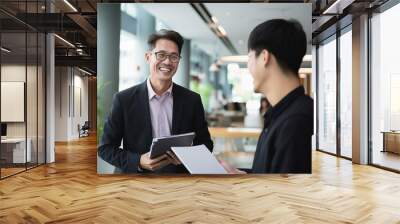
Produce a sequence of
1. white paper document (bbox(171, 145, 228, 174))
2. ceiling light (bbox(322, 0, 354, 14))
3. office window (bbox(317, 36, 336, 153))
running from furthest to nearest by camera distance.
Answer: office window (bbox(317, 36, 336, 153)) < ceiling light (bbox(322, 0, 354, 14)) < white paper document (bbox(171, 145, 228, 174))

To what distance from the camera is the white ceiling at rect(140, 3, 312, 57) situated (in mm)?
5656

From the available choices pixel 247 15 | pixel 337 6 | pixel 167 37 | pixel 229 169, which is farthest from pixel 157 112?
pixel 337 6

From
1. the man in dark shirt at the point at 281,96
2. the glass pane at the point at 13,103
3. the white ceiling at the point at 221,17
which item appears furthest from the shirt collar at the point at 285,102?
the glass pane at the point at 13,103

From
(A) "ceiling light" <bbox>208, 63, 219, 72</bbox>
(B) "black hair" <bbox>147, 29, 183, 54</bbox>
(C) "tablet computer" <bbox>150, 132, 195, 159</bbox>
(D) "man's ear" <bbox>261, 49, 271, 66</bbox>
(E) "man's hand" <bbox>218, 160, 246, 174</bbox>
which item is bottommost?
(E) "man's hand" <bbox>218, 160, 246, 174</bbox>

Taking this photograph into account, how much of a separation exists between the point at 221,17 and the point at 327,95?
5.44 m

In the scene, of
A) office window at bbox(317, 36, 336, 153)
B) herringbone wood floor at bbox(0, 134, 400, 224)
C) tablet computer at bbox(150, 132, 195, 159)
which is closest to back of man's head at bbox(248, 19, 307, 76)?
tablet computer at bbox(150, 132, 195, 159)

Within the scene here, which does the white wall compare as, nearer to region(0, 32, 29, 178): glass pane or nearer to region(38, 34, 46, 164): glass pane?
region(38, 34, 46, 164): glass pane

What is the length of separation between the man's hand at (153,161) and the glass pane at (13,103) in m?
2.22

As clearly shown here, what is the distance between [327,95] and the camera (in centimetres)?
1025

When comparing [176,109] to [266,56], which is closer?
[266,56]

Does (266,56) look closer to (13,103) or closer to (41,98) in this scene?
(13,103)

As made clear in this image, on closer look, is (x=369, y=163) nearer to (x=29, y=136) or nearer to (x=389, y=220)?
(x=389, y=220)

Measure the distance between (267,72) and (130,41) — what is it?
1887mm

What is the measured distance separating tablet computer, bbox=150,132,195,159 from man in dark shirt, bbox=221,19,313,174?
986 millimetres
